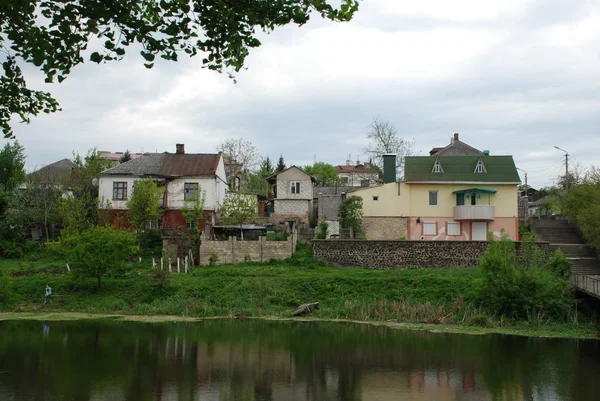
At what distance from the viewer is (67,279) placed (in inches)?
1502

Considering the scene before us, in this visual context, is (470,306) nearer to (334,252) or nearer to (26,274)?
(334,252)

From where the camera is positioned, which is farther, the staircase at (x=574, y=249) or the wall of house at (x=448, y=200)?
the wall of house at (x=448, y=200)

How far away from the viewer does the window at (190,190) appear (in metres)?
48.0

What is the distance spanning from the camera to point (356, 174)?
8525 centimetres

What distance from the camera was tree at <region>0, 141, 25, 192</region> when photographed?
4994 centimetres

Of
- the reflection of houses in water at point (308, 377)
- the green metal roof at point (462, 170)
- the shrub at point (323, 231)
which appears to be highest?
the green metal roof at point (462, 170)

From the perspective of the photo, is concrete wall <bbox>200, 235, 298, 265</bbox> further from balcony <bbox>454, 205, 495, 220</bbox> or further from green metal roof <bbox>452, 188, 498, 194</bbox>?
green metal roof <bbox>452, 188, 498, 194</bbox>

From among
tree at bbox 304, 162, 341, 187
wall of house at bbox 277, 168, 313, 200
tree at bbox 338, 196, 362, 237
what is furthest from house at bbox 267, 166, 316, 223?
tree at bbox 304, 162, 341, 187

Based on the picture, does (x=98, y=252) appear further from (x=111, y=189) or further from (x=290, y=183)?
(x=290, y=183)

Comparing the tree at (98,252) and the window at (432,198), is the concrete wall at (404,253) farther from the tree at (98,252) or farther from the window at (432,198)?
the tree at (98,252)

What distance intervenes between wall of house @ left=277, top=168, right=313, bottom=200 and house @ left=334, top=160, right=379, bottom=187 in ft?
66.3

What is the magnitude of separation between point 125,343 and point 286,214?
968 inches

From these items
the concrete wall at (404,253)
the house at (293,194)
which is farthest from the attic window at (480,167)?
the house at (293,194)

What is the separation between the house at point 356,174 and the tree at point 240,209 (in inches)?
959
